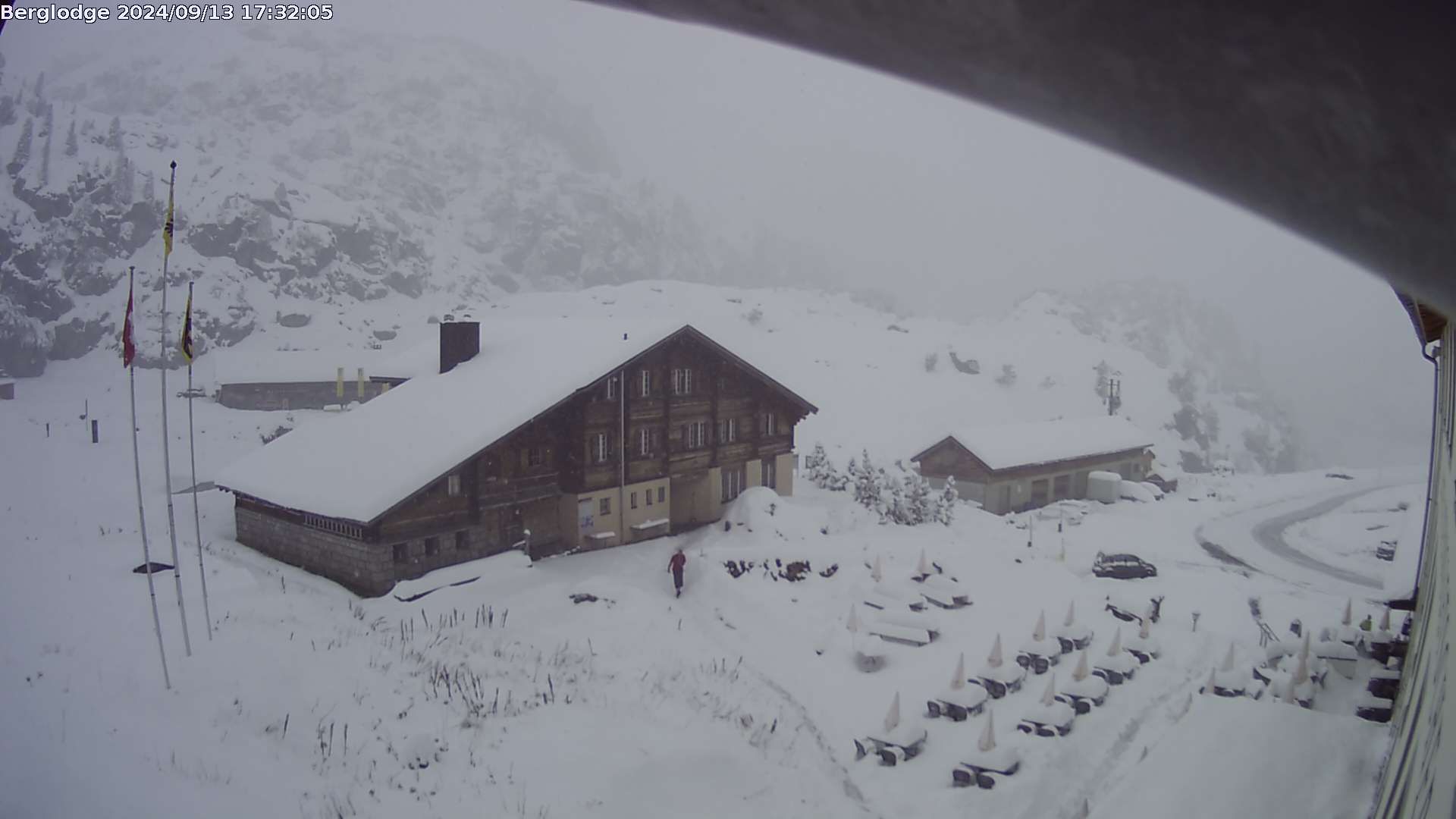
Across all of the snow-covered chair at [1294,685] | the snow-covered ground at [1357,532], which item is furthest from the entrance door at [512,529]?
the snow-covered ground at [1357,532]

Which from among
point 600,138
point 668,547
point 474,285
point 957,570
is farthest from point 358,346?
point 600,138

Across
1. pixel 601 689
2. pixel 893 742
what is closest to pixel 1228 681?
pixel 893 742

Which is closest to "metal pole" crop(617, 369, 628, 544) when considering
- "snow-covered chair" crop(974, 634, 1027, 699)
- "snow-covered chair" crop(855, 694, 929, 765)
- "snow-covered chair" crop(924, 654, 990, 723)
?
"snow-covered chair" crop(974, 634, 1027, 699)

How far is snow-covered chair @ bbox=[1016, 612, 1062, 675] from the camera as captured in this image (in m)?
17.4

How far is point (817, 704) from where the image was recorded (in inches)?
614

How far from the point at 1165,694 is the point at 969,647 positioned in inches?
149

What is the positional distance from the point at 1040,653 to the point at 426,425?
1632 centimetres

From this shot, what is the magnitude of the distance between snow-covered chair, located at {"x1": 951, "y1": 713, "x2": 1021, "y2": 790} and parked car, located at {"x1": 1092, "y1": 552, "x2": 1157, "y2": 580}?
45.6ft

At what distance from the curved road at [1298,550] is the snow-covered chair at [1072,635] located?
11840 mm

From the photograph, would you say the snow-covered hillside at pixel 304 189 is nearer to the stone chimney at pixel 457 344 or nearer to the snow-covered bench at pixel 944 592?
the stone chimney at pixel 457 344

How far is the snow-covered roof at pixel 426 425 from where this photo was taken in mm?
20578

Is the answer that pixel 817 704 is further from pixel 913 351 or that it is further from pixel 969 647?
pixel 913 351

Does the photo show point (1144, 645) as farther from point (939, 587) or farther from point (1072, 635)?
point (939, 587)

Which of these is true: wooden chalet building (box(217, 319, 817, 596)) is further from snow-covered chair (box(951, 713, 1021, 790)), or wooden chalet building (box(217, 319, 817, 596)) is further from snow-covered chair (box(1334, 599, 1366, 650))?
snow-covered chair (box(1334, 599, 1366, 650))
